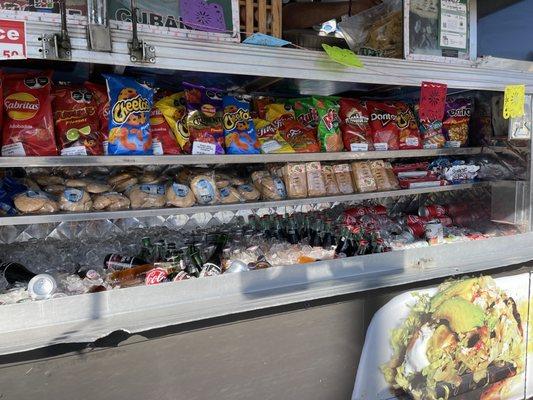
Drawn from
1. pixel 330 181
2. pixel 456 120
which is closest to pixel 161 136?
pixel 330 181

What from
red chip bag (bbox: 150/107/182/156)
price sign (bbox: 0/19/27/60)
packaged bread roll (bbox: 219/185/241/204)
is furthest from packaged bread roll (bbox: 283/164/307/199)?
price sign (bbox: 0/19/27/60)

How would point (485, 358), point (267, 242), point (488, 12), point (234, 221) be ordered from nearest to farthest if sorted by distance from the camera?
point (485, 358), point (267, 242), point (234, 221), point (488, 12)

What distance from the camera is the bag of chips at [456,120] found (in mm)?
2924

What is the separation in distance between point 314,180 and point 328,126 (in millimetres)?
343

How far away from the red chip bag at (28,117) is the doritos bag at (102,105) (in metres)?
0.20

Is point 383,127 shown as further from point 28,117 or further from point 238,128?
point 28,117

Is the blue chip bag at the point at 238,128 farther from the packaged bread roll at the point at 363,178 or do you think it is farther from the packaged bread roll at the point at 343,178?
the packaged bread roll at the point at 363,178

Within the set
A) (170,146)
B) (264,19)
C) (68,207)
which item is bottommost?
(68,207)

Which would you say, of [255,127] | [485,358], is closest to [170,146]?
[255,127]

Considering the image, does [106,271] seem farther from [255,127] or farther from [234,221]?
[255,127]

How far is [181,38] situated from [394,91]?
70.2 inches

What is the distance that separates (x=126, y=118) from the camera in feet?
6.30

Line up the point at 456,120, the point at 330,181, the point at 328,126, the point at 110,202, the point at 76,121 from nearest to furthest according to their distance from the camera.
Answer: the point at 76,121 < the point at 110,202 < the point at 328,126 < the point at 330,181 < the point at 456,120

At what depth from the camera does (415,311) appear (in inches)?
74.3
